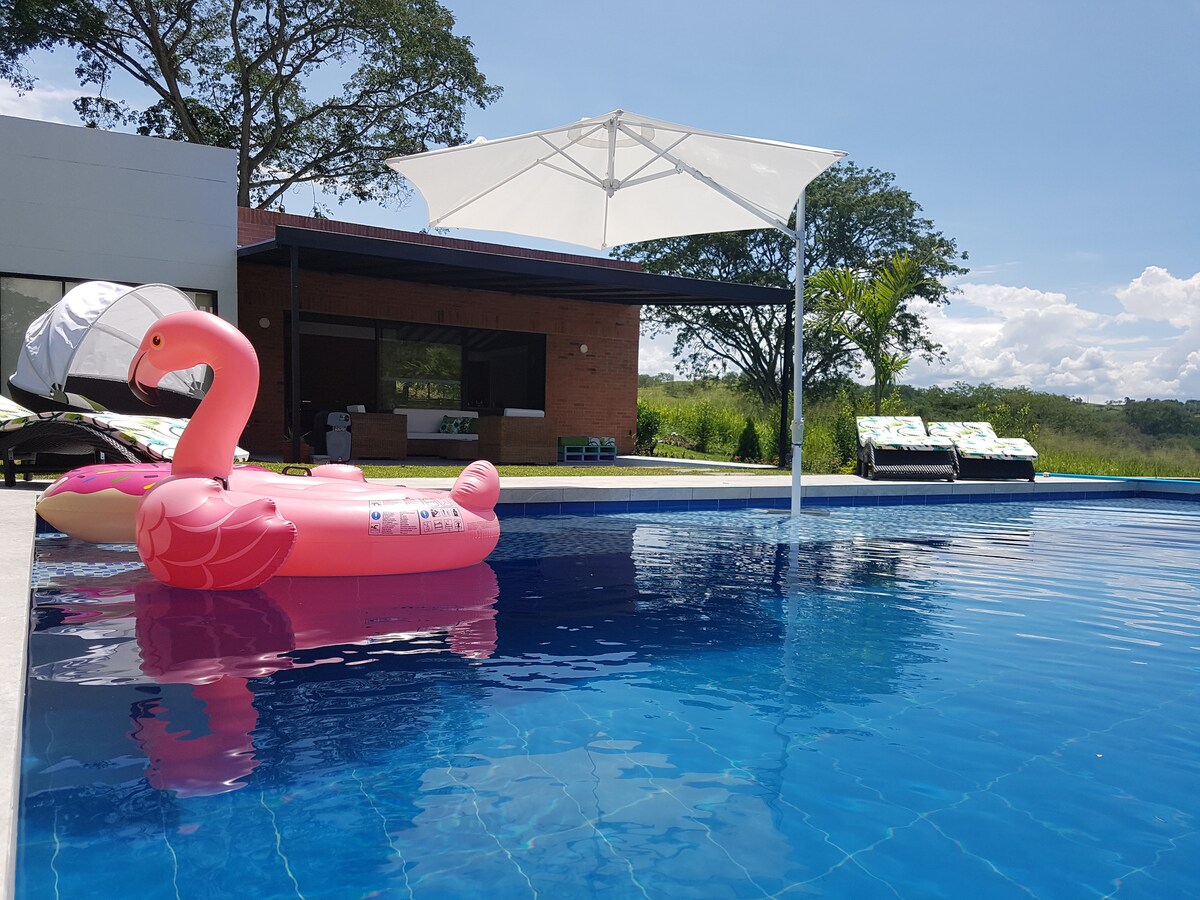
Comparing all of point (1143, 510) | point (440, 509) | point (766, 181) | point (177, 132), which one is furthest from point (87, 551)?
point (177, 132)

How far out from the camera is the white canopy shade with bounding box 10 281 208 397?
29.3ft

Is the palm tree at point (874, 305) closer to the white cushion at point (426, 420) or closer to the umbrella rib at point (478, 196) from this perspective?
the white cushion at point (426, 420)

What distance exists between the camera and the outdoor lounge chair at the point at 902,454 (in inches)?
503

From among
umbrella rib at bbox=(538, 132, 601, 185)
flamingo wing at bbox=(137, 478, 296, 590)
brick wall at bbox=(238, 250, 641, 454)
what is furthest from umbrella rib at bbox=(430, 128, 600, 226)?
flamingo wing at bbox=(137, 478, 296, 590)

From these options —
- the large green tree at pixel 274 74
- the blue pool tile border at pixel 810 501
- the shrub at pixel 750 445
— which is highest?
the large green tree at pixel 274 74

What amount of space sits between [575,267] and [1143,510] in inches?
361

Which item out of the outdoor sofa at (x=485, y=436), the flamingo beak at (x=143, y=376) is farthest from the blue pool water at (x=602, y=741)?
the outdoor sofa at (x=485, y=436)

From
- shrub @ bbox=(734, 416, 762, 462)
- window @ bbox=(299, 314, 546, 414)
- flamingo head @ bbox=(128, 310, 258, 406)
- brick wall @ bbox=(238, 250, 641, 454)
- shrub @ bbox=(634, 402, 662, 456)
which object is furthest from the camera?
shrub @ bbox=(634, 402, 662, 456)

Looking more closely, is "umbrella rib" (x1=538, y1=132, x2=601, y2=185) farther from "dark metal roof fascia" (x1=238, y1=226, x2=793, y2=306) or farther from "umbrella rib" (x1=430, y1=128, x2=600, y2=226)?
"dark metal roof fascia" (x1=238, y1=226, x2=793, y2=306)

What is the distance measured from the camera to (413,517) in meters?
5.32

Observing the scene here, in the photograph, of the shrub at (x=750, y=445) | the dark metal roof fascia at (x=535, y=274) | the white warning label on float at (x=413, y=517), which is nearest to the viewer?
the white warning label on float at (x=413, y=517)

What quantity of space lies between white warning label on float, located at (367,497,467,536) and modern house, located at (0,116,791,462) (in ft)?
18.3

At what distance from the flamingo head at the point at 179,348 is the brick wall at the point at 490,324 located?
8687 millimetres

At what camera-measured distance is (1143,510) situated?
12383mm
